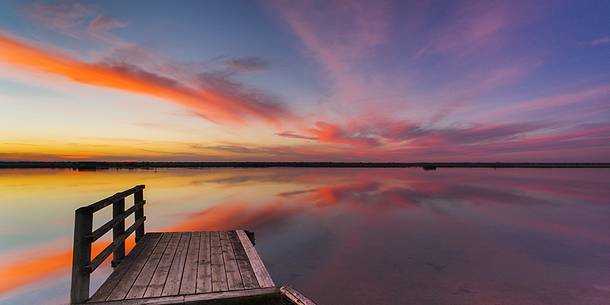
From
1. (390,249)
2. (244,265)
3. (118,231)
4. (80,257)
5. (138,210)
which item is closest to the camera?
(80,257)

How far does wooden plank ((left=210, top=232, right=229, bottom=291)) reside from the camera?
589 cm

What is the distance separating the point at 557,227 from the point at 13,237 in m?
26.1

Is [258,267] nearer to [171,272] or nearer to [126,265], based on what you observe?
[171,272]

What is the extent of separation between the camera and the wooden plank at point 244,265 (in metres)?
6.03

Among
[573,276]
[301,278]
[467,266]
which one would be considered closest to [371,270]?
[301,278]

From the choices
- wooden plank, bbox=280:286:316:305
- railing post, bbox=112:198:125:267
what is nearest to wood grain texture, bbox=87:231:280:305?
wooden plank, bbox=280:286:316:305

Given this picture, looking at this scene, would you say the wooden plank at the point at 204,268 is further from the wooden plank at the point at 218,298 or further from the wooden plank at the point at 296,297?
the wooden plank at the point at 296,297

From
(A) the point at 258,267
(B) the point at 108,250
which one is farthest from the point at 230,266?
(B) the point at 108,250

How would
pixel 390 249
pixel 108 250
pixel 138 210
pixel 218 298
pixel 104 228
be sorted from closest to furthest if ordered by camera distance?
pixel 218 298
pixel 104 228
pixel 108 250
pixel 138 210
pixel 390 249

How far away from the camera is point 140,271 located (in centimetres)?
664

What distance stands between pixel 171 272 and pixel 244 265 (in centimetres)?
149

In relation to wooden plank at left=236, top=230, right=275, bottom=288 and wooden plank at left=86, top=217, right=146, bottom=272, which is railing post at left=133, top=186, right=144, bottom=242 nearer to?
wooden plank at left=86, top=217, right=146, bottom=272

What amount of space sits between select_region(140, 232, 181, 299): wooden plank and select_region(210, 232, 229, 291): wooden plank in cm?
91

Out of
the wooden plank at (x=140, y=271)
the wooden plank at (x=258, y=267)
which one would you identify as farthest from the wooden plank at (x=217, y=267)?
the wooden plank at (x=140, y=271)
